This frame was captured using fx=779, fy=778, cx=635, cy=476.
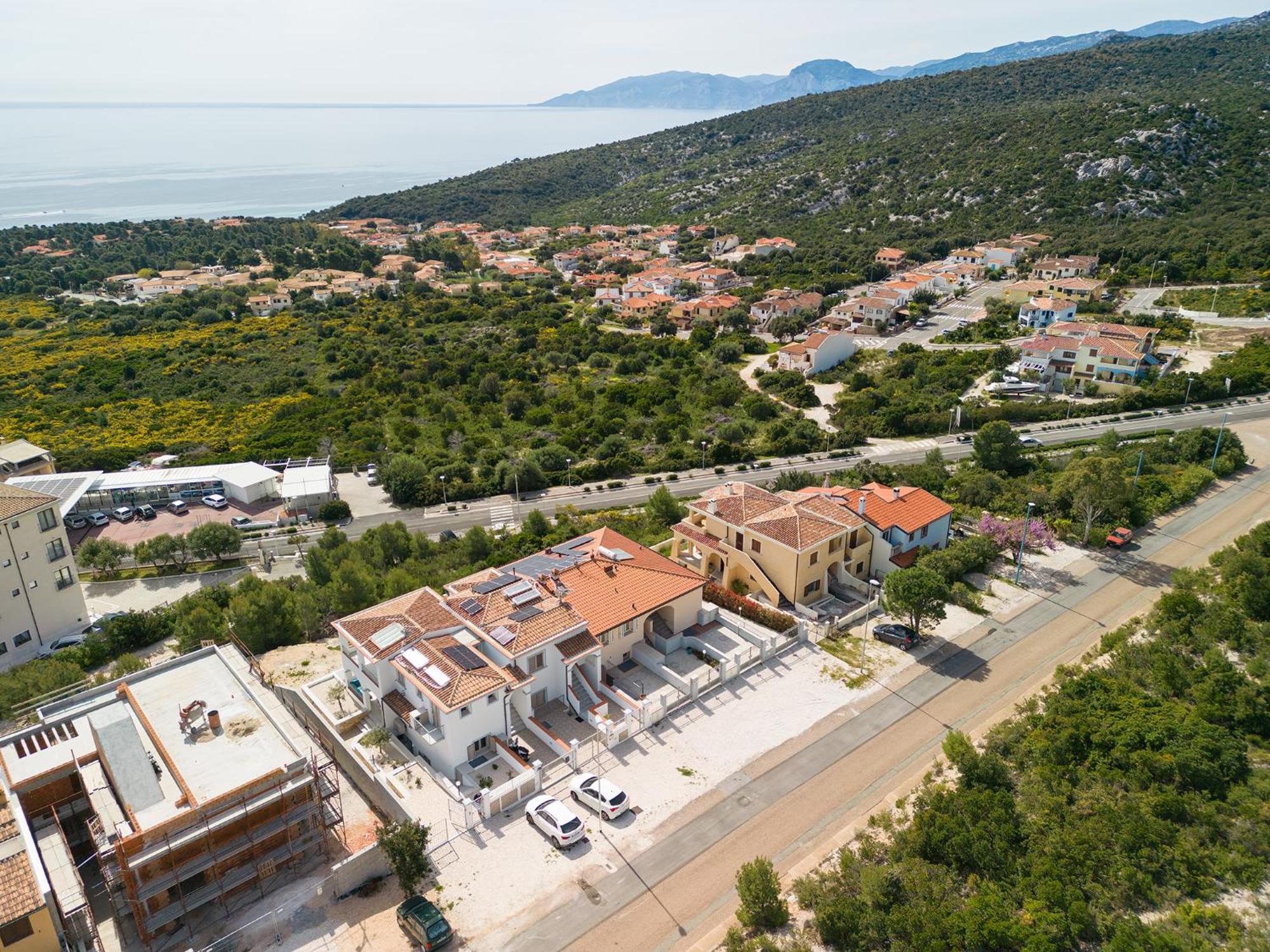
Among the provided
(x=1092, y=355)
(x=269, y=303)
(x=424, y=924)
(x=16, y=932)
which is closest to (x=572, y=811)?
(x=424, y=924)

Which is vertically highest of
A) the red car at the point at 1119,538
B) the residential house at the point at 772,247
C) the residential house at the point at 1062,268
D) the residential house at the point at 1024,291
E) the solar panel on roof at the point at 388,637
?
the residential house at the point at 772,247

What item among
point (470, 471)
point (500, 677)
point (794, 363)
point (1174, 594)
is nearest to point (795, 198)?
Answer: point (794, 363)

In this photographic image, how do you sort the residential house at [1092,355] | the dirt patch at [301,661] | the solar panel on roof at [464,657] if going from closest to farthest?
the solar panel on roof at [464,657] → the dirt patch at [301,661] → the residential house at [1092,355]

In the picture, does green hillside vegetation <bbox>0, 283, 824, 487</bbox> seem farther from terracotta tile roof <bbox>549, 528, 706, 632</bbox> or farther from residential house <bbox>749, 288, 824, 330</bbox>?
terracotta tile roof <bbox>549, 528, 706, 632</bbox>

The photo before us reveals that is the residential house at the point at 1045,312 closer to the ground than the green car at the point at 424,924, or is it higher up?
higher up

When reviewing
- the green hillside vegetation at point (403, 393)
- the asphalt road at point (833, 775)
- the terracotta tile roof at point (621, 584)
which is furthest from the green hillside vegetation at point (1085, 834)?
the green hillside vegetation at point (403, 393)

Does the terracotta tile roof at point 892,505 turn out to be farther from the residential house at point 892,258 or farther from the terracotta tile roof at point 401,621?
the residential house at point 892,258

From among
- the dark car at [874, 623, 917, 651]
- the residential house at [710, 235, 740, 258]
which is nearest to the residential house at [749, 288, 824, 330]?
the residential house at [710, 235, 740, 258]

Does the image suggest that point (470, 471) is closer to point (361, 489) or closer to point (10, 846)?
point (361, 489)
